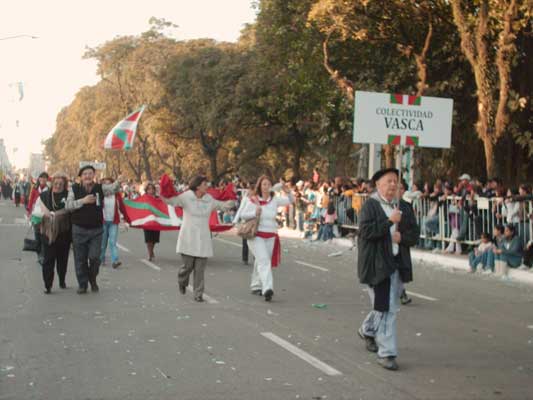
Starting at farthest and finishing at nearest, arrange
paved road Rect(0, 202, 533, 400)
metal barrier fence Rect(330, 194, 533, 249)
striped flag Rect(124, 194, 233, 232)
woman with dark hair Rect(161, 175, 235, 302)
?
1. striped flag Rect(124, 194, 233, 232)
2. metal barrier fence Rect(330, 194, 533, 249)
3. woman with dark hair Rect(161, 175, 235, 302)
4. paved road Rect(0, 202, 533, 400)

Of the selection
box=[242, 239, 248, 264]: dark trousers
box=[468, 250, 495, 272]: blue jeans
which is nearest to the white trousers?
box=[242, 239, 248, 264]: dark trousers

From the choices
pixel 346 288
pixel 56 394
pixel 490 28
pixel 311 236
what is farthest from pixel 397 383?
pixel 311 236

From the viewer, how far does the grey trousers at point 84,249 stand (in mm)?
12141

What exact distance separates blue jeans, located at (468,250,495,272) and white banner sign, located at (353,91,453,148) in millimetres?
2505

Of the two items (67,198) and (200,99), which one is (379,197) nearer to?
(67,198)

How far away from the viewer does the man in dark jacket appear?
7.34 m

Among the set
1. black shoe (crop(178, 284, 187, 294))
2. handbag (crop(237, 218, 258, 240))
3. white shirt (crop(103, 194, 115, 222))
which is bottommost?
black shoe (crop(178, 284, 187, 294))

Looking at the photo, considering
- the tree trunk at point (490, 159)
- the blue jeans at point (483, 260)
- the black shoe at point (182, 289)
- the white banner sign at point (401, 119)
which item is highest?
the white banner sign at point (401, 119)

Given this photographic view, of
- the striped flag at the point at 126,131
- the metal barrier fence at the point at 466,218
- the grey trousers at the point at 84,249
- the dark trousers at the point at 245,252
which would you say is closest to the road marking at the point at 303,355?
the grey trousers at the point at 84,249

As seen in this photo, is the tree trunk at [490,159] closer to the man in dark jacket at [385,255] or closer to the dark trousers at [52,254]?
the dark trousers at [52,254]

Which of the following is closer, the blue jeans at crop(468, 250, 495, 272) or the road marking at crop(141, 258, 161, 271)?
the road marking at crop(141, 258, 161, 271)

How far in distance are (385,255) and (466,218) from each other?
1150cm

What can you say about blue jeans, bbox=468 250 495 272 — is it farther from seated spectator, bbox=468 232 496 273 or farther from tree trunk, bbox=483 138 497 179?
tree trunk, bbox=483 138 497 179

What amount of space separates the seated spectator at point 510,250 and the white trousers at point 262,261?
5591mm
